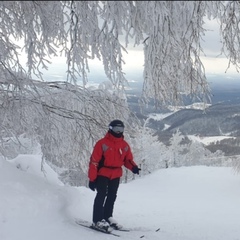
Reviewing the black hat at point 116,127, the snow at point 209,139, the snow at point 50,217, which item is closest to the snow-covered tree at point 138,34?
the black hat at point 116,127

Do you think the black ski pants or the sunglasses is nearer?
the sunglasses

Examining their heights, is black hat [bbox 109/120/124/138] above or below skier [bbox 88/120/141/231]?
above

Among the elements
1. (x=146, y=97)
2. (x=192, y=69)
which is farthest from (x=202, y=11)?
(x=146, y=97)

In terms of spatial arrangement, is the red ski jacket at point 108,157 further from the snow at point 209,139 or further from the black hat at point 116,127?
the snow at point 209,139

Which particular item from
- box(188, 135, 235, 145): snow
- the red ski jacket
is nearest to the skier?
the red ski jacket

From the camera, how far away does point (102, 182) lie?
5.96 metres

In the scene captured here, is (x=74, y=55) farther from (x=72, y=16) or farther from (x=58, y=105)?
(x=58, y=105)

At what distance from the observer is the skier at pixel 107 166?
577 cm

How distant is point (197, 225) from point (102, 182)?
152 inches

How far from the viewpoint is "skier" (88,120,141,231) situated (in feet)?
18.9

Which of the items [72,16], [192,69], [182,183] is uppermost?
[72,16]

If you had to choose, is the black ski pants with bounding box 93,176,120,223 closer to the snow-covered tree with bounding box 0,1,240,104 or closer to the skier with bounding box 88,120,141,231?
the skier with bounding box 88,120,141,231

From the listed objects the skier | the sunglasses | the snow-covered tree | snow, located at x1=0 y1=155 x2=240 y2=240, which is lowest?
snow, located at x1=0 y1=155 x2=240 y2=240

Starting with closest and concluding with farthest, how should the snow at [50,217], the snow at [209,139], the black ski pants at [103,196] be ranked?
1. the snow at [50,217]
2. the black ski pants at [103,196]
3. the snow at [209,139]
